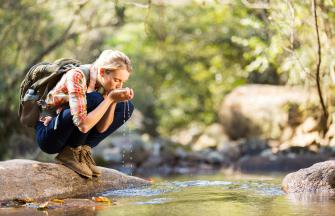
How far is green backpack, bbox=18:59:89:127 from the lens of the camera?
593 centimetres

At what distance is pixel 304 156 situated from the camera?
12.4 meters

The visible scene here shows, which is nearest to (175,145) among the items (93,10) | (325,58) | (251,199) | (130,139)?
(130,139)

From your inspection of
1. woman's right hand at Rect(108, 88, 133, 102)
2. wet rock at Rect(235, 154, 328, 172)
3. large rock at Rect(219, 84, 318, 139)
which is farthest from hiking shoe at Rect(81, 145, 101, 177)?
large rock at Rect(219, 84, 318, 139)

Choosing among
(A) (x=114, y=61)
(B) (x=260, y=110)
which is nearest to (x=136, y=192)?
(A) (x=114, y=61)

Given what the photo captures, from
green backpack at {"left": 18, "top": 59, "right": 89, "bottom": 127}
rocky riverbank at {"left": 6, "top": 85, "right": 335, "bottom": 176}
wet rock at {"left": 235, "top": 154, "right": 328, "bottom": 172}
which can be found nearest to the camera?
green backpack at {"left": 18, "top": 59, "right": 89, "bottom": 127}

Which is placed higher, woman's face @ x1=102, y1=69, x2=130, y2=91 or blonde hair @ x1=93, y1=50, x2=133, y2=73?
blonde hair @ x1=93, y1=50, x2=133, y2=73

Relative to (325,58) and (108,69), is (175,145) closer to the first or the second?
(325,58)

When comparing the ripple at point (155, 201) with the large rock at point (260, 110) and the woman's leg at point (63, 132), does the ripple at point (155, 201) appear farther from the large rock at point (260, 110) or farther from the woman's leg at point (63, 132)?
the large rock at point (260, 110)

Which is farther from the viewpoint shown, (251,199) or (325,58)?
(325,58)

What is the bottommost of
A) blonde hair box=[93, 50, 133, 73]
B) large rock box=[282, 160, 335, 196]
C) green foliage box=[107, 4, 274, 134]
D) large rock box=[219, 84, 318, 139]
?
large rock box=[282, 160, 335, 196]

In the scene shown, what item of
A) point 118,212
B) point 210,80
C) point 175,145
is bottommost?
point 118,212

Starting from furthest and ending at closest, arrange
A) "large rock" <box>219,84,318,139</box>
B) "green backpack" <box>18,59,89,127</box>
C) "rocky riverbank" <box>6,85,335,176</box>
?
"large rock" <box>219,84,318,139</box>
"rocky riverbank" <box>6,85,335,176</box>
"green backpack" <box>18,59,89,127</box>

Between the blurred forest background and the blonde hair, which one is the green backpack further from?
the blurred forest background

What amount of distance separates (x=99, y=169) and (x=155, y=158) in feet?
27.1
